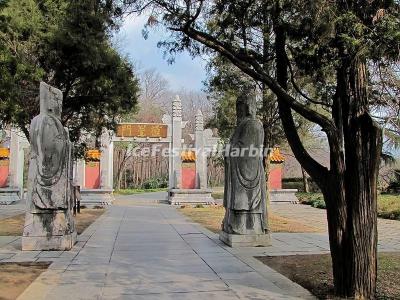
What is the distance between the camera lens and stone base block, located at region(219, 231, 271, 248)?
931 cm

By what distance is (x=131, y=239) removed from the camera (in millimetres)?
10641

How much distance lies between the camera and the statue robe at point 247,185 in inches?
374

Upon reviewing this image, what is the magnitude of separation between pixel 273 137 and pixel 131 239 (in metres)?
10.8

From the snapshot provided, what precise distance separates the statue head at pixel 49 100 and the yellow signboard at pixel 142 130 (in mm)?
17223

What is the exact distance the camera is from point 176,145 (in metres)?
26.3

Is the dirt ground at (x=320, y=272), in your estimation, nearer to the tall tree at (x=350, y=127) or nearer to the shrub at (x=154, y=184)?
the tall tree at (x=350, y=127)

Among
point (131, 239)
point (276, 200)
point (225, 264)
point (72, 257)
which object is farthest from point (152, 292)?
point (276, 200)

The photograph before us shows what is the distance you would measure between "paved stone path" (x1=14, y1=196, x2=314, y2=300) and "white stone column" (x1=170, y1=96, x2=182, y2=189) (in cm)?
1498

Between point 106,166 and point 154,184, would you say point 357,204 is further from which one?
point 154,184

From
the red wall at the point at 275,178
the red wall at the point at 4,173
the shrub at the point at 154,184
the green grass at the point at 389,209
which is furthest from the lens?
the shrub at the point at 154,184

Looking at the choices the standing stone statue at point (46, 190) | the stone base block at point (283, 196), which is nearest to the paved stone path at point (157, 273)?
the standing stone statue at point (46, 190)

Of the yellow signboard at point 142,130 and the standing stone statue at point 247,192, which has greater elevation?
the yellow signboard at point 142,130

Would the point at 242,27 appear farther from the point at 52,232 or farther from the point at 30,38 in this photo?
the point at 30,38

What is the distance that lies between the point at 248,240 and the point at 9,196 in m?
19.3
